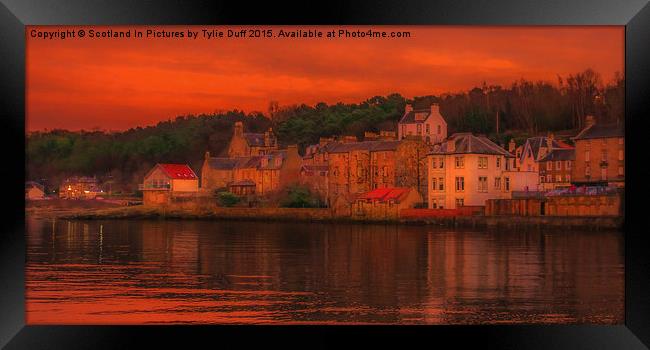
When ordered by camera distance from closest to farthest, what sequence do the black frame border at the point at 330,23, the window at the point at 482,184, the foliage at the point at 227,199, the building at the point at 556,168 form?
the black frame border at the point at 330,23, the building at the point at 556,168, the window at the point at 482,184, the foliage at the point at 227,199

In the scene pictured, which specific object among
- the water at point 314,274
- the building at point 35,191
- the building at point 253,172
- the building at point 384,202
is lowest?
the water at point 314,274

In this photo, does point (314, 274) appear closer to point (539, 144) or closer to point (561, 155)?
point (539, 144)

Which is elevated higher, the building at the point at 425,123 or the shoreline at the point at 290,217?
the building at the point at 425,123

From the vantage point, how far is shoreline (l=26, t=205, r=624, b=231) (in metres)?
12.3

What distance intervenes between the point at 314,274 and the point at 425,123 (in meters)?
2.51

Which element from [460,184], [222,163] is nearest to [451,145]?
[460,184]

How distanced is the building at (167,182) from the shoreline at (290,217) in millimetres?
246

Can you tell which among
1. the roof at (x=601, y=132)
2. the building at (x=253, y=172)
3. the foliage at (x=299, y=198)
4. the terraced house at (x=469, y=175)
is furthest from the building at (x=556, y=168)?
the building at (x=253, y=172)

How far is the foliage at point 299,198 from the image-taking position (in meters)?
12.5

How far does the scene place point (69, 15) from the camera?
961 cm

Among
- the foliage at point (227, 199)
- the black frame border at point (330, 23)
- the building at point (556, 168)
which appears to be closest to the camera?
the black frame border at point (330, 23)

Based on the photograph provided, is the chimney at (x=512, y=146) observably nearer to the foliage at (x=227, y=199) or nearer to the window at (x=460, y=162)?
the window at (x=460, y=162)

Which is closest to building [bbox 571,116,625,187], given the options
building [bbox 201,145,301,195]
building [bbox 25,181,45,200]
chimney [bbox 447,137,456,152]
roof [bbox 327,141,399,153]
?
chimney [bbox 447,137,456,152]

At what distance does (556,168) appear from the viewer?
1216cm
